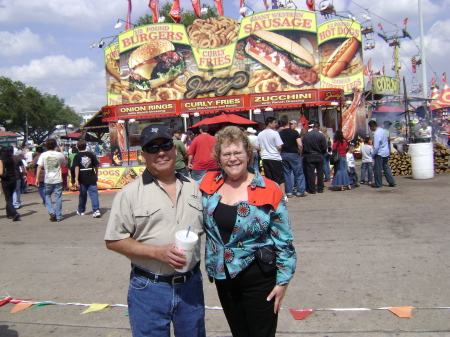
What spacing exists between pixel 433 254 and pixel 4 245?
6.45 metres

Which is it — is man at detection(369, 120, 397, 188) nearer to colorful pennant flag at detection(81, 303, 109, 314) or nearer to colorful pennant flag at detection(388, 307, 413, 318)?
colorful pennant flag at detection(388, 307, 413, 318)

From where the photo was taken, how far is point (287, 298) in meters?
4.08

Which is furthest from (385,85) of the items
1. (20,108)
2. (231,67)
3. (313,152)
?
(20,108)

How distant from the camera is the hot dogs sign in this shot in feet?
67.4

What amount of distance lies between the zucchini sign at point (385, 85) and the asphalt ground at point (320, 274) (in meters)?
22.1

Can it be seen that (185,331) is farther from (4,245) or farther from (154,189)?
(4,245)

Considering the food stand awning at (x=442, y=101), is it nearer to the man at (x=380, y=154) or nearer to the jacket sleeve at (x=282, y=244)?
the man at (x=380, y=154)

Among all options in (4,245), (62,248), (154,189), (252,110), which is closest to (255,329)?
(154,189)

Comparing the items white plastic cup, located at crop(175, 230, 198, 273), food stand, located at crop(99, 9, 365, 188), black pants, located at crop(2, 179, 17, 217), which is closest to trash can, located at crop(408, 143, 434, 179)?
food stand, located at crop(99, 9, 365, 188)

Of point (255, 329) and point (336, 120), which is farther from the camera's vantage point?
point (336, 120)

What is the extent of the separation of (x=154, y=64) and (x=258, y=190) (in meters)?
20.7

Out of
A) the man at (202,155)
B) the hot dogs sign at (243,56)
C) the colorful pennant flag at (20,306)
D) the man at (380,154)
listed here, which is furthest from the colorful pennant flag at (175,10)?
the colorful pennant flag at (20,306)

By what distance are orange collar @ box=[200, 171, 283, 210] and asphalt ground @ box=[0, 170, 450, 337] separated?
5.07 feet

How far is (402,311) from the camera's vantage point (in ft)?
11.9
